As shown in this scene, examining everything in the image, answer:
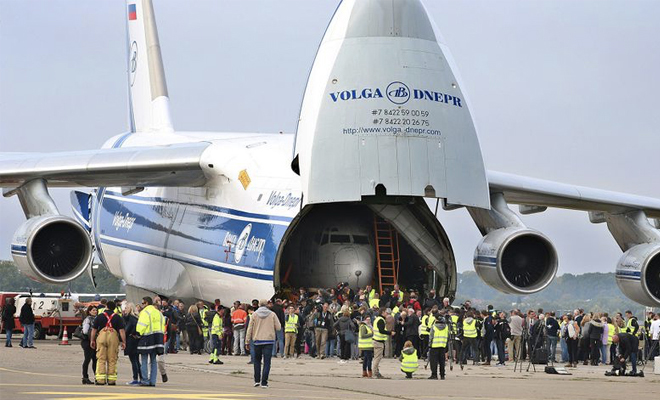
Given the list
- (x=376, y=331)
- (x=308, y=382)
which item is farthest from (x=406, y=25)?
(x=308, y=382)

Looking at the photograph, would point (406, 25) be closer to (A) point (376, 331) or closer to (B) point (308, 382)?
(A) point (376, 331)

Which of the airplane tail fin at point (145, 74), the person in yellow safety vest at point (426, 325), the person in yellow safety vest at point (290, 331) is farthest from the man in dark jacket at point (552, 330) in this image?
the airplane tail fin at point (145, 74)

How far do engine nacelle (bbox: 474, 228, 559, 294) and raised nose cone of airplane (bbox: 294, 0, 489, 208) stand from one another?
1.95 m

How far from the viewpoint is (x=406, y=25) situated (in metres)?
20.7

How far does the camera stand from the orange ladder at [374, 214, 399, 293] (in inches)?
955

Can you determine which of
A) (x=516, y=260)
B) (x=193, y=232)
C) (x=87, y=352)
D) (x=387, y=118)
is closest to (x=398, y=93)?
(x=387, y=118)

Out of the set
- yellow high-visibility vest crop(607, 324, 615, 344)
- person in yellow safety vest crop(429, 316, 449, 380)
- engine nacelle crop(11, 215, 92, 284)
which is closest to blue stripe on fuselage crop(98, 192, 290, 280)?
engine nacelle crop(11, 215, 92, 284)

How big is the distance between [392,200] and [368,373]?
198 inches

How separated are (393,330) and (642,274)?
16.1 feet

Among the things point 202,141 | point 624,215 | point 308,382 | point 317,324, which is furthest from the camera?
point 202,141

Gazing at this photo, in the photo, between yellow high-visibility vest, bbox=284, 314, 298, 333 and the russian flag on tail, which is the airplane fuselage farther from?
the russian flag on tail

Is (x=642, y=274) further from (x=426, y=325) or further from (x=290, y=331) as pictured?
(x=290, y=331)

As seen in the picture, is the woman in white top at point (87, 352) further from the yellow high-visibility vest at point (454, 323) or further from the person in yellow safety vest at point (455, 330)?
the yellow high-visibility vest at point (454, 323)

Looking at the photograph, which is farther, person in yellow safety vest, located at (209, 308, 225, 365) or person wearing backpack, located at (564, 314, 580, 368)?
person wearing backpack, located at (564, 314, 580, 368)
